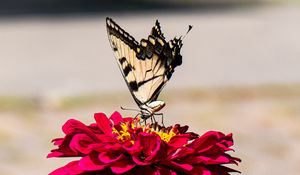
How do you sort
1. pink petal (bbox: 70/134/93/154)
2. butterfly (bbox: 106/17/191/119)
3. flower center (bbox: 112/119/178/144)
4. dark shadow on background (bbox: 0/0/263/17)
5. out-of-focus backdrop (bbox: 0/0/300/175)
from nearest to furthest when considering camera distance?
pink petal (bbox: 70/134/93/154)
flower center (bbox: 112/119/178/144)
butterfly (bbox: 106/17/191/119)
out-of-focus backdrop (bbox: 0/0/300/175)
dark shadow on background (bbox: 0/0/263/17)

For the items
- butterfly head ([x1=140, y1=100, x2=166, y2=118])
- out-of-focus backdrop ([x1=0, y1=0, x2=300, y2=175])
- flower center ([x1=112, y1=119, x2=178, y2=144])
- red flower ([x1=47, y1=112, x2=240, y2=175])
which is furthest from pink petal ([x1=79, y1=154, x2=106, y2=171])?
out-of-focus backdrop ([x1=0, y1=0, x2=300, y2=175])

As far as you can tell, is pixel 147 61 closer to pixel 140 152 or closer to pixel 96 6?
pixel 140 152

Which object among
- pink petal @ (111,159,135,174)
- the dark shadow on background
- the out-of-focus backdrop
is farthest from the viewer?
the dark shadow on background

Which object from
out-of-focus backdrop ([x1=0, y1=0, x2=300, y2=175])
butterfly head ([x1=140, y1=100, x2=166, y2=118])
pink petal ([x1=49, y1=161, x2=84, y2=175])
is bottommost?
pink petal ([x1=49, y1=161, x2=84, y2=175])

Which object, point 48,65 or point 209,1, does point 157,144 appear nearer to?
point 48,65

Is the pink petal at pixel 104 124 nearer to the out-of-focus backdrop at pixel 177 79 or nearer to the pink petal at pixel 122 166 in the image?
the pink petal at pixel 122 166

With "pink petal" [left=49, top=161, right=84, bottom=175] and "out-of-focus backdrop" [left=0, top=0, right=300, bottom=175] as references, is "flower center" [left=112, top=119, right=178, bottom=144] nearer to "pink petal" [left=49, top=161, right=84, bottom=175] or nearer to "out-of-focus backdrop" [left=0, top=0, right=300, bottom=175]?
"pink petal" [left=49, top=161, right=84, bottom=175]

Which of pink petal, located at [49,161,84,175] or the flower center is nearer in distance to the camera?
pink petal, located at [49,161,84,175]
